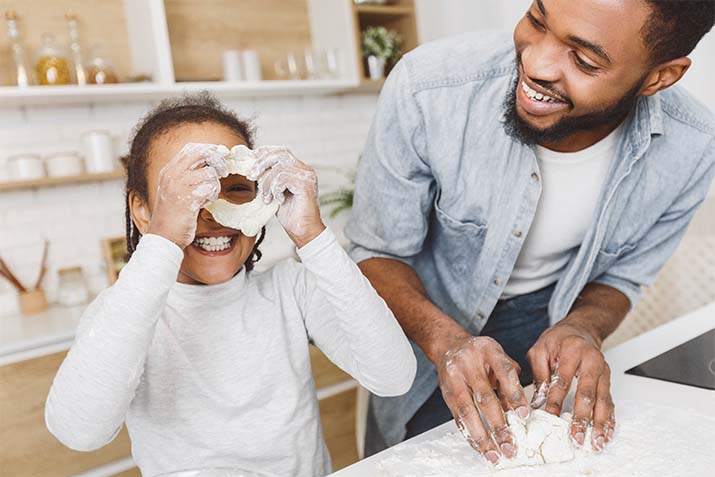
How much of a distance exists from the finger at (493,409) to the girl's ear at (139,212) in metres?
0.56

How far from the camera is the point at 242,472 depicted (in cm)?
84

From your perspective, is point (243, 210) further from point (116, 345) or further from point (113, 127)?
point (113, 127)

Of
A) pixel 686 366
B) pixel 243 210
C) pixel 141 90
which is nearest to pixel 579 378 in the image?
pixel 686 366

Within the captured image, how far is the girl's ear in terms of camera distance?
1108 millimetres

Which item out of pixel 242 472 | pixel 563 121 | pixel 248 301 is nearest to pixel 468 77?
pixel 563 121

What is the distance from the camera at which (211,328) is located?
1.12 metres

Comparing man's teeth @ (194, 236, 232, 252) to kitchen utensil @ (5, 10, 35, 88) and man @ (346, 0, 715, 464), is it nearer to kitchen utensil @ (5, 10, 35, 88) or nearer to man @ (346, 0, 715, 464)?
man @ (346, 0, 715, 464)

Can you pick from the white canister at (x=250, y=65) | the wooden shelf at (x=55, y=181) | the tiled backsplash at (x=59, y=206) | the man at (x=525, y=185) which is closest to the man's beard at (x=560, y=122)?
the man at (x=525, y=185)

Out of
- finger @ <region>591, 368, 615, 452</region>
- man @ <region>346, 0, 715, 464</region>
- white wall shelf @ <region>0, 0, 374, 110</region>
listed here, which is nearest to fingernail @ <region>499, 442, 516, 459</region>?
finger @ <region>591, 368, 615, 452</region>

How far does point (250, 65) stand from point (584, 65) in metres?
1.89

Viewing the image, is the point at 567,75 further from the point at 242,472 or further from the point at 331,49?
the point at 331,49

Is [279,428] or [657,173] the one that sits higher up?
[657,173]

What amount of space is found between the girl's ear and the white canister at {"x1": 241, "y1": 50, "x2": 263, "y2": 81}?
1706 mm

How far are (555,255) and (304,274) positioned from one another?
55 cm
